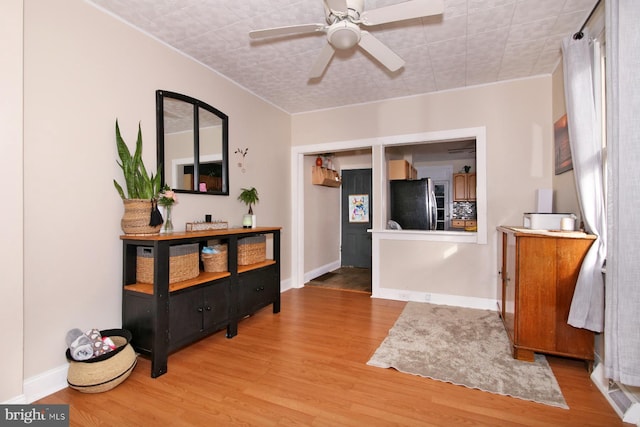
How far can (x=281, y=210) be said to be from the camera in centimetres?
416

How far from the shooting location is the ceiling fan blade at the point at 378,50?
197cm

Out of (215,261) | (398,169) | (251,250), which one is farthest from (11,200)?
(398,169)

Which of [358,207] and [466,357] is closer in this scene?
[466,357]

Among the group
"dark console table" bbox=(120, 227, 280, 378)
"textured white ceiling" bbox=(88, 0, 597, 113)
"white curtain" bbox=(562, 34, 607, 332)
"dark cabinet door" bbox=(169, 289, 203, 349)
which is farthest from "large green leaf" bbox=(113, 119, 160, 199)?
"white curtain" bbox=(562, 34, 607, 332)

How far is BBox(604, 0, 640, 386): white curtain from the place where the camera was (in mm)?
1422

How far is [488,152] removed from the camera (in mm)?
3352

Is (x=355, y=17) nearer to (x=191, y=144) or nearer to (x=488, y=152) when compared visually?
(x=191, y=144)

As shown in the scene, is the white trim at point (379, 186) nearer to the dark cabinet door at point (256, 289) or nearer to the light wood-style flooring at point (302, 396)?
the dark cabinet door at point (256, 289)

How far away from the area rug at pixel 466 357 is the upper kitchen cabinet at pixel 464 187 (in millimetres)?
3808

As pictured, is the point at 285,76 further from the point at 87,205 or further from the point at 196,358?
the point at 196,358

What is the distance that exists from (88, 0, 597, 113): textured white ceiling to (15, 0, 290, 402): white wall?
277 millimetres

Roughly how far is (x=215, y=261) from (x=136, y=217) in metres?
0.74

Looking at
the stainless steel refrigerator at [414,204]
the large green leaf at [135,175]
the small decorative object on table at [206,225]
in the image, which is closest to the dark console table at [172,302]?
the small decorative object on table at [206,225]

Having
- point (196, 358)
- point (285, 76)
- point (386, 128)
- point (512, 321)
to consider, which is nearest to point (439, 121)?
point (386, 128)
